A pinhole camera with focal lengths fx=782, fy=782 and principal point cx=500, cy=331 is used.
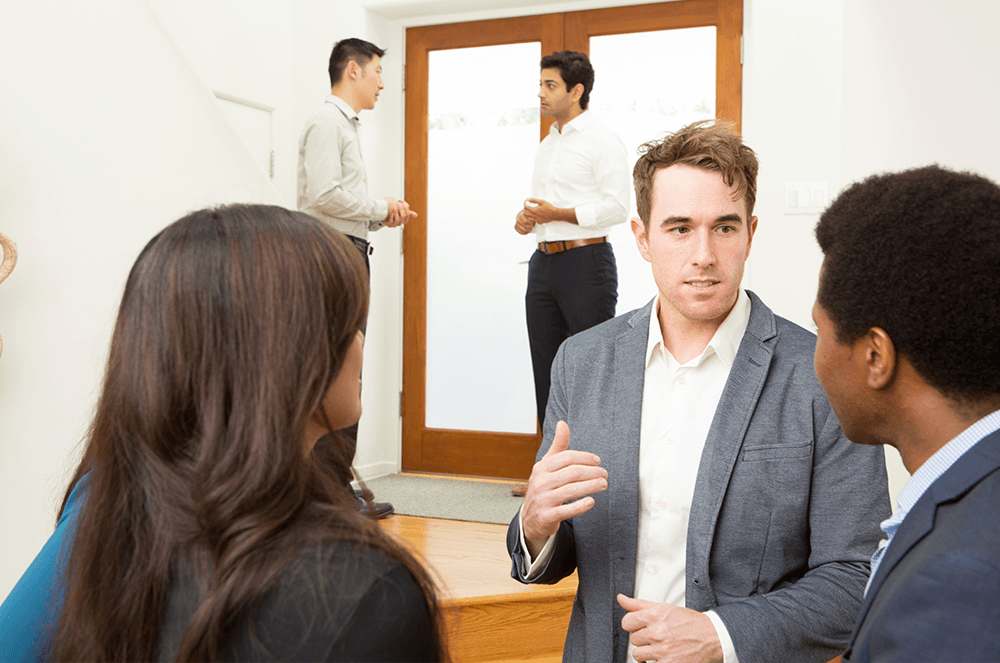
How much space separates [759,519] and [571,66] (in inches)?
94.9

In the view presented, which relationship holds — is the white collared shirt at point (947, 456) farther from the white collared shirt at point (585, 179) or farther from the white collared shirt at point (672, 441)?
the white collared shirt at point (585, 179)

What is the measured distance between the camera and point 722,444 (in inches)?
44.5

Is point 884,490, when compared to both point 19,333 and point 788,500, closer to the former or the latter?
point 788,500

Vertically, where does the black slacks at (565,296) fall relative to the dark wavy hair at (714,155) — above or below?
below

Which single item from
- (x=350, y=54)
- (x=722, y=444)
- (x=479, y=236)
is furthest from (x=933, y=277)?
(x=479, y=236)

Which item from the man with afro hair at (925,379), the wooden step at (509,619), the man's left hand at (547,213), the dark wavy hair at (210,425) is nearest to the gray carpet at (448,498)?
the wooden step at (509,619)

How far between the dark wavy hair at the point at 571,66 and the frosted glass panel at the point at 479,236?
1.74ft

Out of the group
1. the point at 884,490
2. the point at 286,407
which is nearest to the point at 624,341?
the point at 884,490

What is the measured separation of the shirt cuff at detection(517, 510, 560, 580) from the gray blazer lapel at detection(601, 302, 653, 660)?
9 centimetres

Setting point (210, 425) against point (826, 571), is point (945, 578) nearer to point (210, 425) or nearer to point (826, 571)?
point (826, 571)

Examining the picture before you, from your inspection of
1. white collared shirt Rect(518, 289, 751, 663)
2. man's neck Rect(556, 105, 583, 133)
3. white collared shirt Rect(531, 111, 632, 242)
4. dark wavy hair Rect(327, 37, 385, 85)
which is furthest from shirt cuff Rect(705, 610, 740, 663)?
dark wavy hair Rect(327, 37, 385, 85)

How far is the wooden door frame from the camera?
11.5ft

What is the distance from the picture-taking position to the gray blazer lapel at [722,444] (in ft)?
3.57

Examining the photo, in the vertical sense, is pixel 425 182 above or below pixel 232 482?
above
